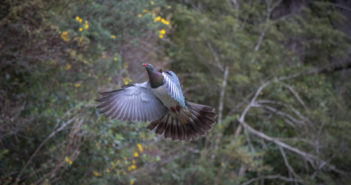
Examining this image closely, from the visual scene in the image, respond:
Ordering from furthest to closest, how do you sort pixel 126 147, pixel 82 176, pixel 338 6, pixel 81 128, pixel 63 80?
pixel 338 6, pixel 63 80, pixel 126 147, pixel 82 176, pixel 81 128

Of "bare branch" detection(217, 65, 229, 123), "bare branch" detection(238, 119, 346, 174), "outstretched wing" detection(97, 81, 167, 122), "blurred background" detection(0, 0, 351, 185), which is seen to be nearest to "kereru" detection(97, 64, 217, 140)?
"outstretched wing" detection(97, 81, 167, 122)

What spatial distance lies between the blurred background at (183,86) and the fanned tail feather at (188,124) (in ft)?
2.19

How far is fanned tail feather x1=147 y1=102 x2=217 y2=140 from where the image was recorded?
3.78 metres

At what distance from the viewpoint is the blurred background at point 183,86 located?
4.27m

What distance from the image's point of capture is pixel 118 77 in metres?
5.61

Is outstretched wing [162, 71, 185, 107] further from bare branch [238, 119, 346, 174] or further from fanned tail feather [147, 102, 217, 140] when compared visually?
bare branch [238, 119, 346, 174]

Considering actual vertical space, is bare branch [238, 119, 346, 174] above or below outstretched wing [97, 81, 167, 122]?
below

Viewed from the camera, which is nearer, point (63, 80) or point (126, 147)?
point (126, 147)

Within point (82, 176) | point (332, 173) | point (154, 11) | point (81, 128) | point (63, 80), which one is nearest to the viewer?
point (81, 128)

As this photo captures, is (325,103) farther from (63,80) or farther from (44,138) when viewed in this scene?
(44,138)

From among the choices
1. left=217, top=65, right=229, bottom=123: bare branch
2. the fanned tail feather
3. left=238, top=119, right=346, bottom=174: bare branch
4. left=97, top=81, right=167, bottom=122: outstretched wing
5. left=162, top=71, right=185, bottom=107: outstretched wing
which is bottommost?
left=238, top=119, right=346, bottom=174: bare branch

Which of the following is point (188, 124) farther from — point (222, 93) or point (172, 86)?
point (222, 93)

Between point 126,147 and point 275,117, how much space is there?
3823 mm

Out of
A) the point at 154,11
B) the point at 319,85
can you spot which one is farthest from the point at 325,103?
the point at 154,11
